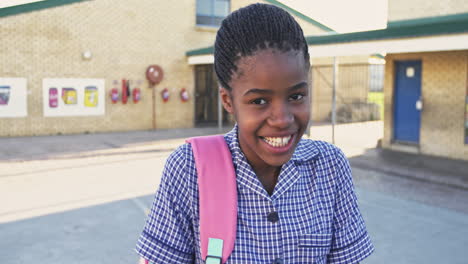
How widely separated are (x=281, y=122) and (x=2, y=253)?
14.2 ft

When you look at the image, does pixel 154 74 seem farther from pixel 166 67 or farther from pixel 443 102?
pixel 443 102

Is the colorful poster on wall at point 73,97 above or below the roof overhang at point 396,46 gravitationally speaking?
below

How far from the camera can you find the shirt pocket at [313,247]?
4.23ft

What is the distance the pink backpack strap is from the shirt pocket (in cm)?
21

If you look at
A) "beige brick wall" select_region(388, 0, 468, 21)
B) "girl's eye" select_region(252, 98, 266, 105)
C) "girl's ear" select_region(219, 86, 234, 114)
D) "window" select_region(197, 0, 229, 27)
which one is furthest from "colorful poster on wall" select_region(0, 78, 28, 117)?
"girl's eye" select_region(252, 98, 266, 105)

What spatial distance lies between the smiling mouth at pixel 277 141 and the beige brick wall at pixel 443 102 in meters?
9.67

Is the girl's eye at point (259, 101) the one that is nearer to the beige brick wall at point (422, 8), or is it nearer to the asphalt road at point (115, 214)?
the asphalt road at point (115, 214)

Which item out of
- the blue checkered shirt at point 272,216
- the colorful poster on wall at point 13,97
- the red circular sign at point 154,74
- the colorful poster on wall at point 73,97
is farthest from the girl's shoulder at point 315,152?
the red circular sign at point 154,74

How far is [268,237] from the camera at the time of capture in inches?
49.6

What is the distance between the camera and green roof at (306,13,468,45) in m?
8.09

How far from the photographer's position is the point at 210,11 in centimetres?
1700

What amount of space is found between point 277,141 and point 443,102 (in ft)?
32.4

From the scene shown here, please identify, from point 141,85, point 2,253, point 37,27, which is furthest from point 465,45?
point 37,27

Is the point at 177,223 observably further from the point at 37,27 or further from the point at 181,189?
the point at 37,27
